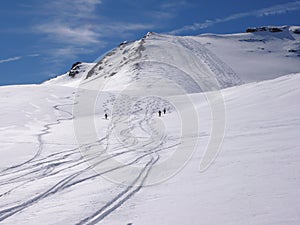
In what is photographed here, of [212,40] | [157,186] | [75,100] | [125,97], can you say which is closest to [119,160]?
[157,186]

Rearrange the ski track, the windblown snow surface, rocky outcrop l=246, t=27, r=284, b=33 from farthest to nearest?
rocky outcrop l=246, t=27, r=284, b=33
the ski track
the windblown snow surface

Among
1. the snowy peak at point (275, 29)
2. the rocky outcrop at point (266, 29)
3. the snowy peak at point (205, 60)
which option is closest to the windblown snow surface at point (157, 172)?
the snowy peak at point (205, 60)

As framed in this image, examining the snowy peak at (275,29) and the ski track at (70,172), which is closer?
the ski track at (70,172)

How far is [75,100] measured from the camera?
33281 millimetres

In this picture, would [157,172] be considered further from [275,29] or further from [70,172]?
[275,29]

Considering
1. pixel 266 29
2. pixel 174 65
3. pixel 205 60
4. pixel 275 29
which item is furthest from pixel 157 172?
pixel 275 29

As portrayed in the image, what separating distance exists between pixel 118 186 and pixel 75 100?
90.8 ft

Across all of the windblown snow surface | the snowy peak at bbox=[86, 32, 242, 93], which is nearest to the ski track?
the windblown snow surface

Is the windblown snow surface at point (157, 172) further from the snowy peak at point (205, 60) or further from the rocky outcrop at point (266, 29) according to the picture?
the rocky outcrop at point (266, 29)

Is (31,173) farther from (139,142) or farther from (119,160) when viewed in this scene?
(139,142)

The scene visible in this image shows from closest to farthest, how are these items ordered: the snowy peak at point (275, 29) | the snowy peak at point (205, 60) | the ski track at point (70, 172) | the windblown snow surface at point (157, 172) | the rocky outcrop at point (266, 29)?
the windblown snow surface at point (157, 172) → the ski track at point (70, 172) → the snowy peak at point (205, 60) → the snowy peak at point (275, 29) → the rocky outcrop at point (266, 29)

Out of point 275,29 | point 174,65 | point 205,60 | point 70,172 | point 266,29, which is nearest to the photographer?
point 70,172

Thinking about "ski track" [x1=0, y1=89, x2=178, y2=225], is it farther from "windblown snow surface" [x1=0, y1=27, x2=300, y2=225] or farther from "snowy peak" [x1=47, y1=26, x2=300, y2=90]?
"snowy peak" [x1=47, y1=26, x2=300, y2=90]

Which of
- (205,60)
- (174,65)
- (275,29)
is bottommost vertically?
(174,65)
